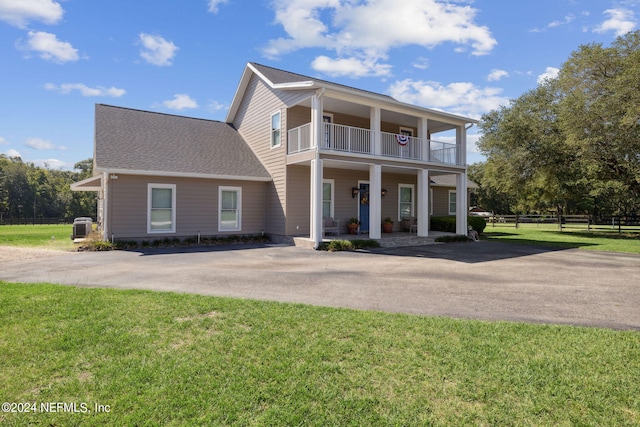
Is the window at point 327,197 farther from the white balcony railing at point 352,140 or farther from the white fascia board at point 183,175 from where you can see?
the white fascia board at point 183,175

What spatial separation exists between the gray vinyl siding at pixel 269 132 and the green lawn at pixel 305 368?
10912mm

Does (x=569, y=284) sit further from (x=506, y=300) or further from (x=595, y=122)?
(x=595, y=122)

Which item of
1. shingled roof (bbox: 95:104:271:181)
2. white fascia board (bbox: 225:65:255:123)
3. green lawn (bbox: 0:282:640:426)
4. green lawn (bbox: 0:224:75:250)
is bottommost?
green lawn (bbox: 0:282:640:426)

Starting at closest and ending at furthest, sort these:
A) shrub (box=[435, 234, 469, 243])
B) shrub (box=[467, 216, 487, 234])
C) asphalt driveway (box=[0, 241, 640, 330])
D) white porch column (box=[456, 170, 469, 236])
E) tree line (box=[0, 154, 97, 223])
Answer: asphalt driveway (box=[0, 241, 640, 330]) → shrub (box=[435, 234, 469, 243]) → white porch column (box=[456, 170, 469, 236]) → shrub (box=[467, 216, 487, 234]) → tree line (box=[0, 154, 97, 223])

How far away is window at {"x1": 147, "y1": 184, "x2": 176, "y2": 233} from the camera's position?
14.2 m

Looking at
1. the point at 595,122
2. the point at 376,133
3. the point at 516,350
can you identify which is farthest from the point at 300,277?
the point at 595,122

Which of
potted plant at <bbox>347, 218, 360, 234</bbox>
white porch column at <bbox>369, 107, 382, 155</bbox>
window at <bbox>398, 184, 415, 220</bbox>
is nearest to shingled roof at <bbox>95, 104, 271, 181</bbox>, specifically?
potted plant at <bbox>347, 218, 360, 234</bbox>

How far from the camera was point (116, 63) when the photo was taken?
648 inches

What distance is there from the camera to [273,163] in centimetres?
1650

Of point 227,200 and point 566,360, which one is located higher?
point 227,200

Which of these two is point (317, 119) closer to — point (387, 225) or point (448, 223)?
point (387, 225)

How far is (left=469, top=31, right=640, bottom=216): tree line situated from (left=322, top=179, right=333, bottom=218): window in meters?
13.1

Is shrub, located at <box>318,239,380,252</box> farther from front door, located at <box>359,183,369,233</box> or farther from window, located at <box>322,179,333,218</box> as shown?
front door, located at <box>359,183,369,233</box>

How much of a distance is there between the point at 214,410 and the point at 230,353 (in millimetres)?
961
